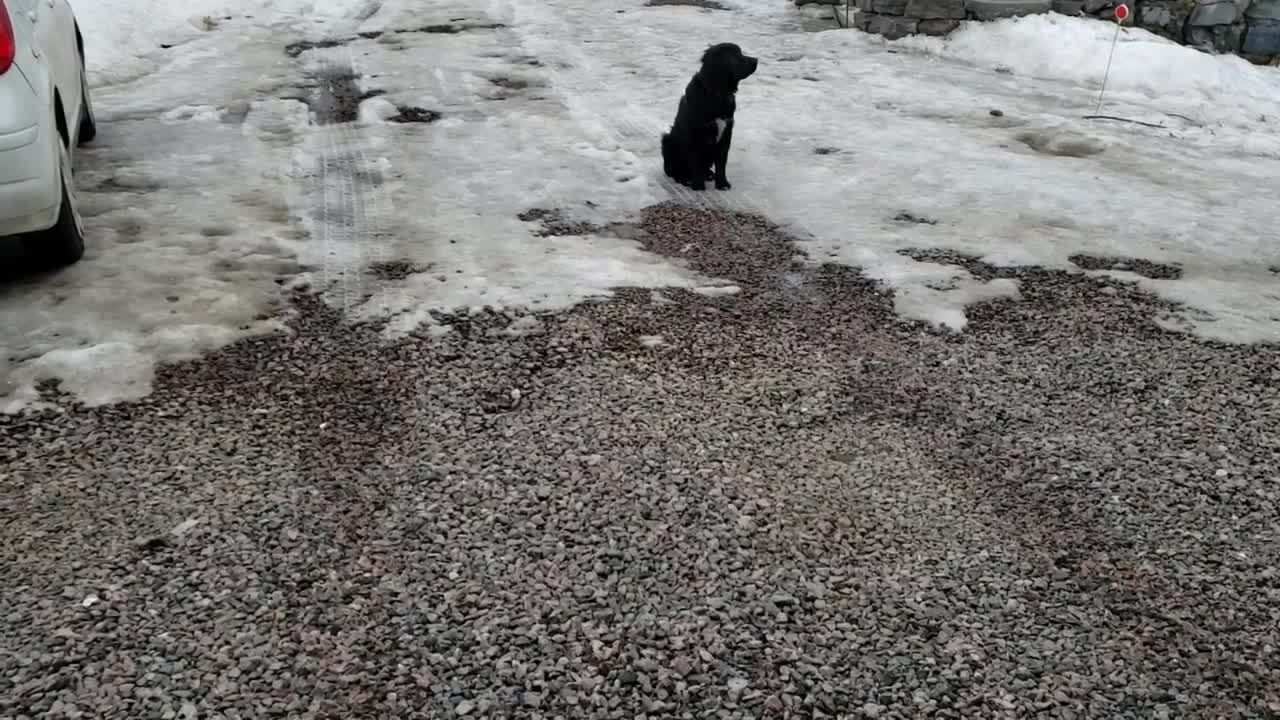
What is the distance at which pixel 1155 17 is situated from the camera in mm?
9695

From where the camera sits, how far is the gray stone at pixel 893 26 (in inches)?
426

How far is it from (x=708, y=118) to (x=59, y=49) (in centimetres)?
381

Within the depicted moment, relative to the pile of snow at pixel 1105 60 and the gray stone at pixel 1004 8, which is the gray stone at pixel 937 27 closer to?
the pile of snow at pixel 1105 60

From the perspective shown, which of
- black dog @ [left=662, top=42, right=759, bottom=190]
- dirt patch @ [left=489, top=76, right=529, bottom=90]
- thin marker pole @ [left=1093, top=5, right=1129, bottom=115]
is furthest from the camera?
dirt patch @ [left=489, top=76, right=529, bottom=90]

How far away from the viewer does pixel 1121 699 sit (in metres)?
2.28

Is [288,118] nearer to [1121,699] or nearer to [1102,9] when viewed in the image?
[1121,699]

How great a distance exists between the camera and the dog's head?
19.4 ft

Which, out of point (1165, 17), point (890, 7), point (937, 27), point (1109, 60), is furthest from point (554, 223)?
point (1165, 17)

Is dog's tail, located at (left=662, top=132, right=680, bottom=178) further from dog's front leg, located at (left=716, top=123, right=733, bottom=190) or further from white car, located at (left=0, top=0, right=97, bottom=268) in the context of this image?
white car, located at (left=0, top=0, right=97, bottom=268)

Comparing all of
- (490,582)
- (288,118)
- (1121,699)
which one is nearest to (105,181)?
(288,118)

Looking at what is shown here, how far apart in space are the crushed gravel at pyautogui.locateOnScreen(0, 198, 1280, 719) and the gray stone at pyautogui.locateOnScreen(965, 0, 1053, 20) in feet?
23.9

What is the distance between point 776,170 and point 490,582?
459 cm

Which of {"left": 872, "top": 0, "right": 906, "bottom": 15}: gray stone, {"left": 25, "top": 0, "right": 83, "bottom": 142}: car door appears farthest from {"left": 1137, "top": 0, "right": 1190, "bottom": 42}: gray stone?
{"left": 25, "top": 0, "right": 83, "bottom": 142}: car door

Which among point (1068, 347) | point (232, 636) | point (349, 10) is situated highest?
point (349, 10)
